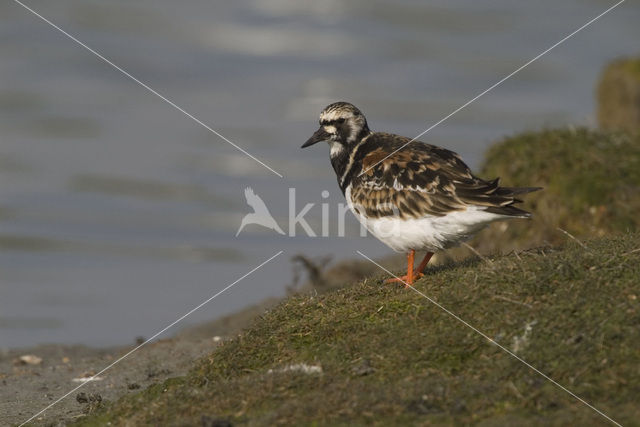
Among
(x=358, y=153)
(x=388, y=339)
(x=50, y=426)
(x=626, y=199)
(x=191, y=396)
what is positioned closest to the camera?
(x=191, y=396)

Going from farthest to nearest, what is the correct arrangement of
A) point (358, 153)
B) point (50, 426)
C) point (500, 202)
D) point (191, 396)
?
point (358, 153) < point (500, 202) < point (50, 426) < point (191, 396)

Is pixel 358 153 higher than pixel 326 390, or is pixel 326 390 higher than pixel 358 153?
pixel 358 153

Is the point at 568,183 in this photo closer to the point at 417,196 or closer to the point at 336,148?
the point at 336,148

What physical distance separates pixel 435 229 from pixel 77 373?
463cm

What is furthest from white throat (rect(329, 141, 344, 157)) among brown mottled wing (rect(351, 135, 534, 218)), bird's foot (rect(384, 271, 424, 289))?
bird's foot (rect(384, 271, 424, 289))

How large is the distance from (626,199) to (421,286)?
21.3ft

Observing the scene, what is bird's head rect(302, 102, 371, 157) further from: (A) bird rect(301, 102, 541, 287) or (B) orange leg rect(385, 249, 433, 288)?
(B) orange leg rect(385, 249, 433, 288)

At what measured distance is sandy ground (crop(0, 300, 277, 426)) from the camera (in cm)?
807

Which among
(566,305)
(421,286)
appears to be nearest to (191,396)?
(421,286)

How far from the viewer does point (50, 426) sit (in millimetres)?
7379

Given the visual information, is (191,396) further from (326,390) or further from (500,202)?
(500,202)

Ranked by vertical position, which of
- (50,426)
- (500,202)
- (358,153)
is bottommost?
(50,426)

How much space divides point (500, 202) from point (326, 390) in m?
2.81

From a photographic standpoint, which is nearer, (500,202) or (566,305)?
(566,305)
